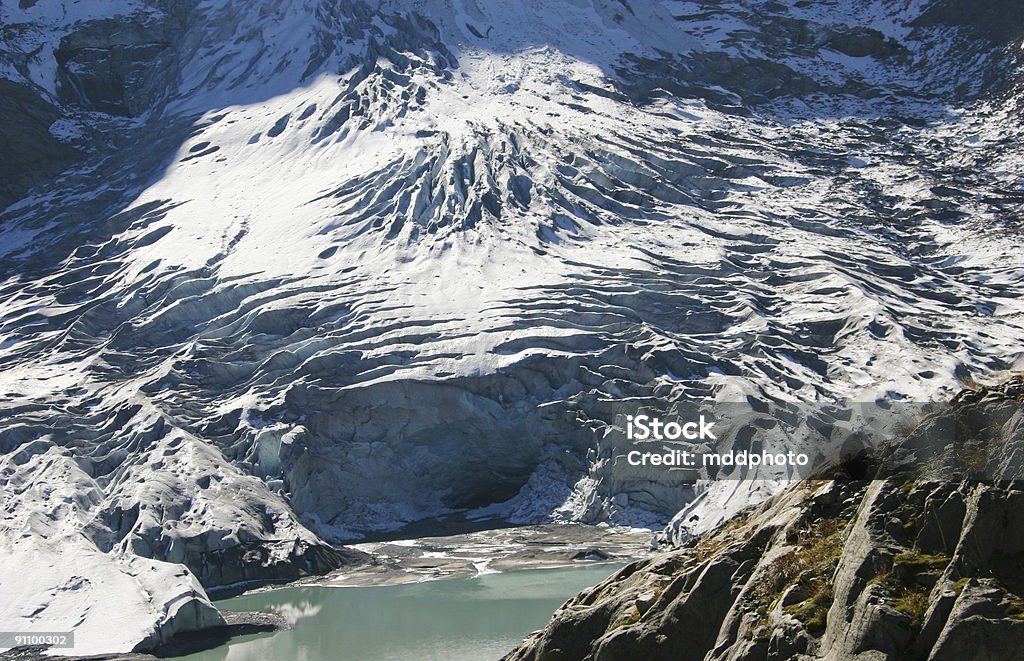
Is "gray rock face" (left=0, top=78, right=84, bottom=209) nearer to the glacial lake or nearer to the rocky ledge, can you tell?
the glacial lake

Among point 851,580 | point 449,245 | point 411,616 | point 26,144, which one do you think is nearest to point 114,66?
point 26,144

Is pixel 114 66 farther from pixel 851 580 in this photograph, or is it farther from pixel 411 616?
pixel 851 580

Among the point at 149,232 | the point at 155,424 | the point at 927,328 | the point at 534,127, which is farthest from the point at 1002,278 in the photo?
the point at 149,232

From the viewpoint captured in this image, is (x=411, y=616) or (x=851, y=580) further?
(x=411, y=616)

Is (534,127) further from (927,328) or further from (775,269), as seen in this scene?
(927,328)

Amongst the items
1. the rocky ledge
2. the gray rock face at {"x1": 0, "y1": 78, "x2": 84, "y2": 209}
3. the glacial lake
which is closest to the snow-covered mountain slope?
the gray rock face at {"x1": 0, "y1": 78, "x2": 84, "y2": 209}
